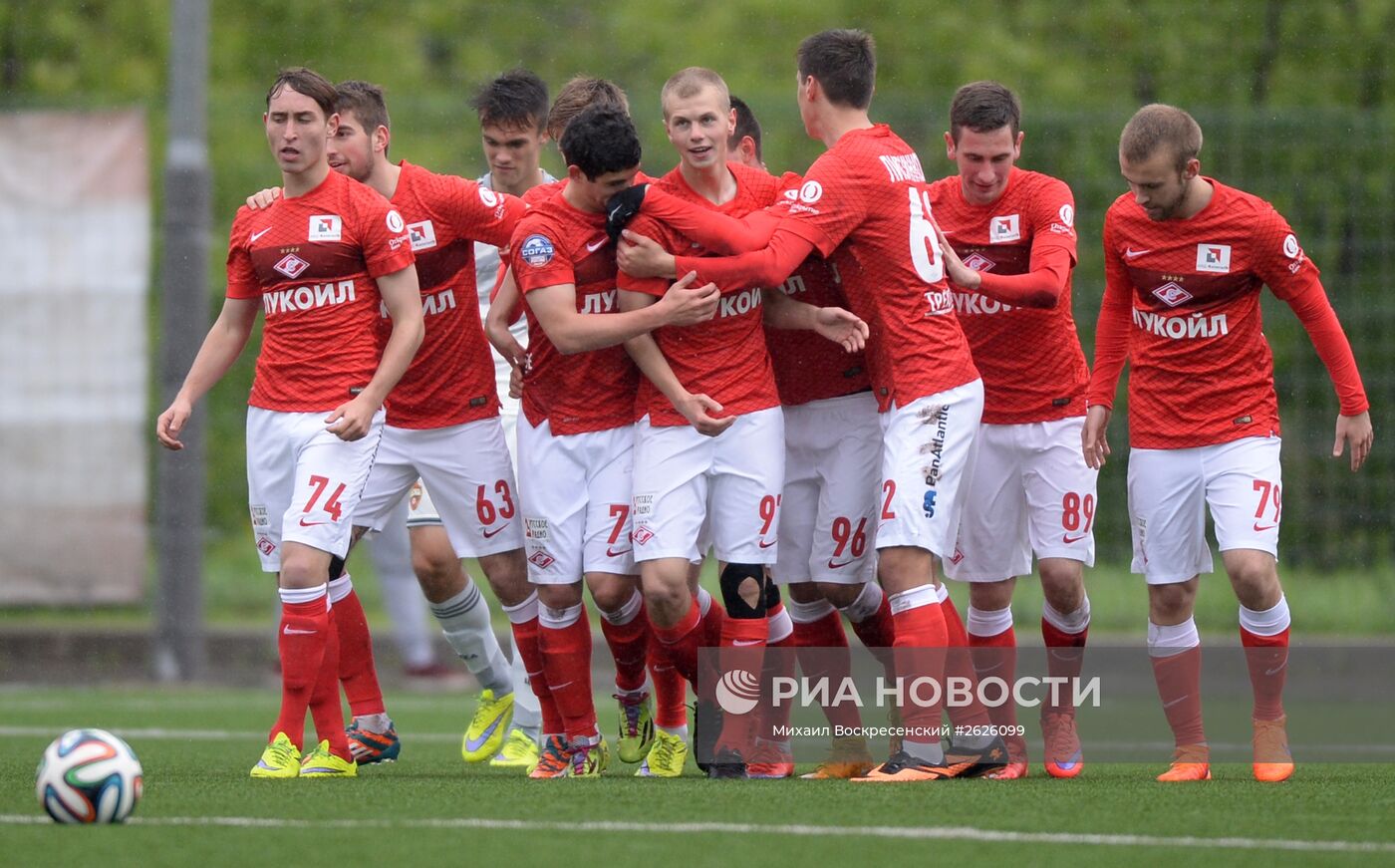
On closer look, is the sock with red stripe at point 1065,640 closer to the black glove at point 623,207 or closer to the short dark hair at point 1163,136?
the short dark hair at point 1163,136

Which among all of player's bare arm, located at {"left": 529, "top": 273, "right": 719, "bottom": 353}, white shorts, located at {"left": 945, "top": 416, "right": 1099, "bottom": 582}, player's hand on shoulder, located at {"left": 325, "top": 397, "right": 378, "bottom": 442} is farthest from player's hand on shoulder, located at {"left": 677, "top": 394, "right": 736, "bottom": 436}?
white shorts, located at {"left": 945, "top": 416, "right": 1099, "bottom": 582}

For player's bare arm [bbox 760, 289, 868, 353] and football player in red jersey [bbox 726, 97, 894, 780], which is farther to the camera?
football player in red jersey [bbox 726, 97, 894, 780]

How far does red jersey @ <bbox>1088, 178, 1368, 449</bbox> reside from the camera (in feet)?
21.3

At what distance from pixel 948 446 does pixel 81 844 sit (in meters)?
2.95

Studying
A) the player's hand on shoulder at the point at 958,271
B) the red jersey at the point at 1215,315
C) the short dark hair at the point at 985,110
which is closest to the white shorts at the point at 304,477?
the player's hand on shoulder at the point at 958,271

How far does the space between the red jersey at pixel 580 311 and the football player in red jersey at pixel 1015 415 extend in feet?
4.26

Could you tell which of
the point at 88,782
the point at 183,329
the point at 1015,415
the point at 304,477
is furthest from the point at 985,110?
the point at 183,329

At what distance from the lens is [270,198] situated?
666 cm

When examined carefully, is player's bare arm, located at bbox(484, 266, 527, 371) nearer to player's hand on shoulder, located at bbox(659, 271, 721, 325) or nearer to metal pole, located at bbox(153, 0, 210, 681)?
player's hand on shoulder, located at bbox(659, 271, 721, 325)

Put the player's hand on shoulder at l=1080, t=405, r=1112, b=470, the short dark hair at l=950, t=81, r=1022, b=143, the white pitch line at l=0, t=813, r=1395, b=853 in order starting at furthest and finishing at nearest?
1. the player's hand on shoulder at l=1080, t=405, r=1112, b=470
2. the short dark hair at l=950, t=81, r=1022, b=143
3. the white pitch line at l=0, t=813, r=1395, b=853

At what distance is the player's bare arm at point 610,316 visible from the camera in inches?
240

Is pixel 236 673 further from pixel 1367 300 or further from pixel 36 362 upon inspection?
pixel 1367 300

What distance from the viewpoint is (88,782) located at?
5094 millimetres

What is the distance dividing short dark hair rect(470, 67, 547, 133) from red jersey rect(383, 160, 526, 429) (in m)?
0.30
